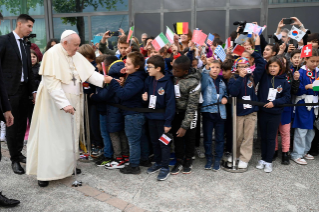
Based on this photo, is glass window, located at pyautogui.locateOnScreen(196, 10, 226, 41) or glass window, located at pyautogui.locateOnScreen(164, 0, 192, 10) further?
glass window, located at pyautogui.locateOnScreen(164, 0, 192, 10)

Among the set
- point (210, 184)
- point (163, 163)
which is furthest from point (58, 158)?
point (210, 184)

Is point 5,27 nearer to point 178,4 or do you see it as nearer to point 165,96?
point 178,4

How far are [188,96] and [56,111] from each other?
1.79 m

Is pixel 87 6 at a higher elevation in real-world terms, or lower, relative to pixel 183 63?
higher

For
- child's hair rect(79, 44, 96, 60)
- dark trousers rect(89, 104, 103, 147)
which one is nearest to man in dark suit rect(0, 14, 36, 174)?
child's hair rect(79, 44, 96, 60)

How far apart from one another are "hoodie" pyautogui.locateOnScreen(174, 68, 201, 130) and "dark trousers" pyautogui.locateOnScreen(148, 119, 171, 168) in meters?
0.34

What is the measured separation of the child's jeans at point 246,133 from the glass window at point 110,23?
813 centimetres

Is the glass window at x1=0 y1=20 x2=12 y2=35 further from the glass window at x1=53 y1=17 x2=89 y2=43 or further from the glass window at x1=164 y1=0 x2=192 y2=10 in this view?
the glass window at x1=164 y1=0 x2=192 y2=10

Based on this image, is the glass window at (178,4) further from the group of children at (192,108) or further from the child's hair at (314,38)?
the group of children at (192,108)

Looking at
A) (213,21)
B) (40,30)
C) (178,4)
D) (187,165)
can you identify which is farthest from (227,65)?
(40,30)

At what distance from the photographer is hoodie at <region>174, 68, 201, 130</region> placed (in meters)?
4.12

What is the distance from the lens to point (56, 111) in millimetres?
3953

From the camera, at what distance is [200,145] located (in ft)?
18.5

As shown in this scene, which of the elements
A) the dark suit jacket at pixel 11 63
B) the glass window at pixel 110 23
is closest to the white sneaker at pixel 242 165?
the dark suit jacket at pixel 11 63
